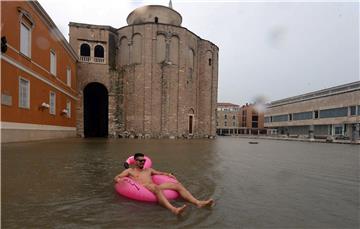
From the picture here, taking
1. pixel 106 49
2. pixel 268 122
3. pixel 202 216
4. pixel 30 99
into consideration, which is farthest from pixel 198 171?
pixel 268 122

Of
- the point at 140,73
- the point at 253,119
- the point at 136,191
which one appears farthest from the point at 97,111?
the point at 253,119

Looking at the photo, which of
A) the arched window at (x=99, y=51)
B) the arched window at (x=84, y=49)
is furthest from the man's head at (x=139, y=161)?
the arched window at (x=99, y=51)

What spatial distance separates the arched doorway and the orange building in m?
11.3

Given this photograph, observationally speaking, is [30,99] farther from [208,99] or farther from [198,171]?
[208,99]

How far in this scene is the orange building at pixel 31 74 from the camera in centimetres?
1302

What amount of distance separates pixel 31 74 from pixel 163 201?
1465 centimetres

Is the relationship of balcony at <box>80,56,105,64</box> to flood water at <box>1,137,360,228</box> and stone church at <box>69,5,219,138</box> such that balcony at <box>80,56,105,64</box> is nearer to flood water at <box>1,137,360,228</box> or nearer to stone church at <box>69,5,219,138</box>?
stone church at <box>69,5,219,138</box>

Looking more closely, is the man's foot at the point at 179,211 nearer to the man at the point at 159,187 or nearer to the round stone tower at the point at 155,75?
the man at the point at 159,187

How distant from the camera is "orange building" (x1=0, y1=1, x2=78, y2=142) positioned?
13016 mm

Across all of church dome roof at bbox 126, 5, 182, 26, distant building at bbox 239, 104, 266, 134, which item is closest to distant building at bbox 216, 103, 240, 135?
distant building at bbox 239, 104, 266, 134

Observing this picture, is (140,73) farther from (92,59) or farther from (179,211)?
(179,211)

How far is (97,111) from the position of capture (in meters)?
36.6

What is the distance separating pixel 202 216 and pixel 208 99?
1312 inches

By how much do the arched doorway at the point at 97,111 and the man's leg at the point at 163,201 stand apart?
103 feet
